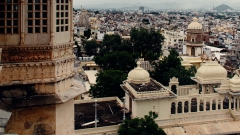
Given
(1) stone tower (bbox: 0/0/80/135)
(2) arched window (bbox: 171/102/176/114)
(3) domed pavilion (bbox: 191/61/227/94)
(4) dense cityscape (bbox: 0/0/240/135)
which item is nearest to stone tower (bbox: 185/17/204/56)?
(4) dense cityscape (bbox: 0/0/240/135)

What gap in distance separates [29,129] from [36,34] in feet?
10.7

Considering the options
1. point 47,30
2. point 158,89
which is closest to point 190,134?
point 158,89

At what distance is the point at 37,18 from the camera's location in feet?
41.7

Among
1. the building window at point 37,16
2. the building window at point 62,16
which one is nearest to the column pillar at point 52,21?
the building window at point 37,16

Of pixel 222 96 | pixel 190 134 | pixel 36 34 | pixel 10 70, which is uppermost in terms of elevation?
pixel 36 34

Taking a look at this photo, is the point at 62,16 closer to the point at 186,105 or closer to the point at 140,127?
the point at 140,127

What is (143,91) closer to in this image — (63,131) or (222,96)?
(222,96)

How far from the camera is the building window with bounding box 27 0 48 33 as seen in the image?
12633 mm

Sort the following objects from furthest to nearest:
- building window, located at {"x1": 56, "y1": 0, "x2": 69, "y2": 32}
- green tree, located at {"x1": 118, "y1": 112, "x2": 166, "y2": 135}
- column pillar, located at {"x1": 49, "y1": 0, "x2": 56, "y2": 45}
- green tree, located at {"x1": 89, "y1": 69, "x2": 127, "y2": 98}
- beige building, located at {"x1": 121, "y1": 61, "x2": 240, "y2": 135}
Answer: green tree, located at {"x1": 89, "y1": 69, "x2": 127, "y2": 98} < beige building, located at {"x1": 121, "y1": 61, "x2": 240, "y2": 135} < green tree, located at {"x1": 118, "y1": 112, "x2": 166, "y2": 135} < building window, located at {"x1": 56, "y1": 0, "x2": 69, "y2": 32} < column pillar, located at {"x1": 49, "y1": 0, "x2": 56, "y2": 45}

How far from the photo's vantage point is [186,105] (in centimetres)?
2747

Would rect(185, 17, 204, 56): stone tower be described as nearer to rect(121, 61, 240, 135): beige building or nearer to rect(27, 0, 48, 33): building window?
rect(121, 61, 240, 135): beige building

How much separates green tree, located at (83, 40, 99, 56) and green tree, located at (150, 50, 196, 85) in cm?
2081

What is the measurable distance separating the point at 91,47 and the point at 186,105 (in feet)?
115

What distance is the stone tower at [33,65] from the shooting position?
1242cm
